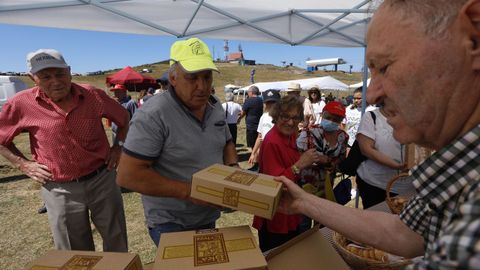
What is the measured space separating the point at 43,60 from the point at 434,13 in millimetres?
2560

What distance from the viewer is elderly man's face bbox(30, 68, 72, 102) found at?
88.9 inches

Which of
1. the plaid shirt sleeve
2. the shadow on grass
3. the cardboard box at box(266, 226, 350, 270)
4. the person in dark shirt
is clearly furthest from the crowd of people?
the shadow on grass

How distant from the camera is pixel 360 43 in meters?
4.99

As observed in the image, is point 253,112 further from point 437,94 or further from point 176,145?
point 437,94

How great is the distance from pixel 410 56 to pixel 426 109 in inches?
4.6

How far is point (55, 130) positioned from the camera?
90.0 inches

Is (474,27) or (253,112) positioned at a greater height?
(474,27)

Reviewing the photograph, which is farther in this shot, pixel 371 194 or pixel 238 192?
pixel 371 194

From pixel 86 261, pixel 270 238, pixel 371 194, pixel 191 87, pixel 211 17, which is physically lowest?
pixel 270 238

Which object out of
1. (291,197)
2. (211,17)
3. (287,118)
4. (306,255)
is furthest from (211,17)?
(306,255)

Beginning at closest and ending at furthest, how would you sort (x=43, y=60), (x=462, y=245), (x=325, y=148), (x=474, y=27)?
(x=462, y=245)
(x=474, y=27)
(x=43, y=60)
(x=325, y=148)

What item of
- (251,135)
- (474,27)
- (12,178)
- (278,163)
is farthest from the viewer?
(251,135)

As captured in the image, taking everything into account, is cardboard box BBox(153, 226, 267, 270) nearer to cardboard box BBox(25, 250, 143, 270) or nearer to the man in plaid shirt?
cardboard box BBox(25, 250, 143, 270)

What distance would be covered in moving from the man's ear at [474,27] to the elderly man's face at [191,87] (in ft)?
4.18
